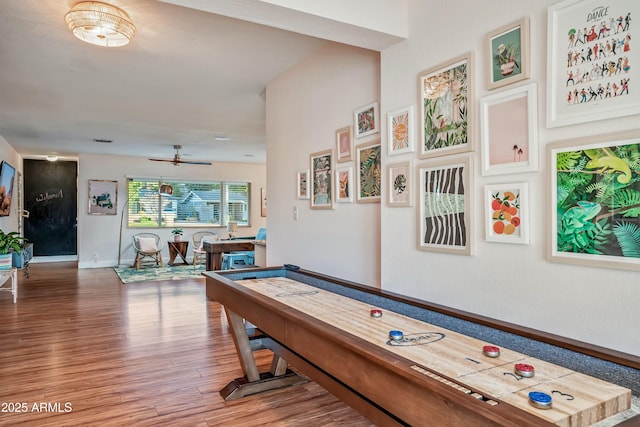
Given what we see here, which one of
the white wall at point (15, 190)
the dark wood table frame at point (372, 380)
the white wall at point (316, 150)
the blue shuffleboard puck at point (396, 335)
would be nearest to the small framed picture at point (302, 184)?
the white wall at point (316, 150)

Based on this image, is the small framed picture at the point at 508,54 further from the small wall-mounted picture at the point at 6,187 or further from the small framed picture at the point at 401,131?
the small wall-mounted picture at the point at 6,187

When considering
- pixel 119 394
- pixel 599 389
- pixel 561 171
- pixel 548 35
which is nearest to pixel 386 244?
pixel 561 171

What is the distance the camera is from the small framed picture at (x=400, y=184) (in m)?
2.16

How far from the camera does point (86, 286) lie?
6.64 m

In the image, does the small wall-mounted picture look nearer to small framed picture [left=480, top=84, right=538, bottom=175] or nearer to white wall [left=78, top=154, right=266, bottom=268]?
white wall [left=78, top=154, right=266, bottom=268]

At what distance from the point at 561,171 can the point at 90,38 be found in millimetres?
2760

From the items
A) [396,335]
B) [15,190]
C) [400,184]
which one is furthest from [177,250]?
[396,335]

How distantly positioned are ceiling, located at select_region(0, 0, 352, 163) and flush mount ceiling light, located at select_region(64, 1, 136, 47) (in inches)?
3.1

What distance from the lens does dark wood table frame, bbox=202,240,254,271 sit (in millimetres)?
6289

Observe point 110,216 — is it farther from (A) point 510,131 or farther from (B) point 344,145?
(A) point 510,131

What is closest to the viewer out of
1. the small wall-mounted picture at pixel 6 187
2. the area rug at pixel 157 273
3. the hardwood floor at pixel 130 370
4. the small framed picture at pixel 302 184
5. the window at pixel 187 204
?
the hardwood floor at pixel 130 370

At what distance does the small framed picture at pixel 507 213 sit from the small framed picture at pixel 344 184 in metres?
1.18

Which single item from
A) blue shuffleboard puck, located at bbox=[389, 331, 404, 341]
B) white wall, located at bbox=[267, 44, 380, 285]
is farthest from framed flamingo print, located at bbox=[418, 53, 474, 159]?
blue shuffleboard puck, located at bbox=[389, 331, 404, 341]

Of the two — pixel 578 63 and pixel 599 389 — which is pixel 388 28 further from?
pixel 599 389
